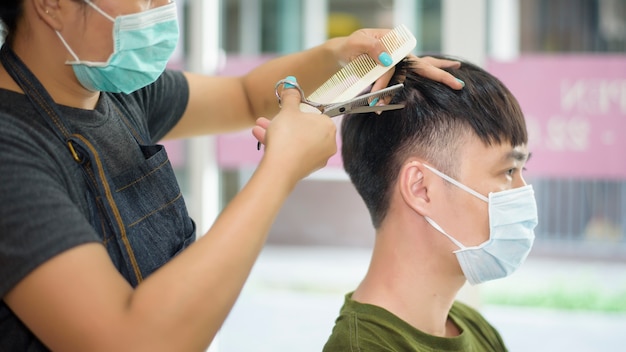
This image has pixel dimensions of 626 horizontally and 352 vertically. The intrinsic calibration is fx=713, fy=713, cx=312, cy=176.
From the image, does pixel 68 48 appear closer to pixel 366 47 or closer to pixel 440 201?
pixel 366 47

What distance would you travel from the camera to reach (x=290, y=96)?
121 cm

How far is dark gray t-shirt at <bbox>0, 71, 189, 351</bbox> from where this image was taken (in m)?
0.98

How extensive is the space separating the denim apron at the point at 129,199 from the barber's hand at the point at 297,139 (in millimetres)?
270

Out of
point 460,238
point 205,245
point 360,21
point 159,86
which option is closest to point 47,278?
point 205,245

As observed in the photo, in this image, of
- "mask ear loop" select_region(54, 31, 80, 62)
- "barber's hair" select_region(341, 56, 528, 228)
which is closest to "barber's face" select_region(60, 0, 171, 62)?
"mask ear loop" select_region(54, 31, 80, 62)

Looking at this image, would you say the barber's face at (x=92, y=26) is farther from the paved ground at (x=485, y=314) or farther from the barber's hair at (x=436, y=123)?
the paved ground at (x=485, y=314)

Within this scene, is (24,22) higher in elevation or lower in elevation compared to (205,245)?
higher

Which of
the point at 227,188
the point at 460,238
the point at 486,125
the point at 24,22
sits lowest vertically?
the point at 227,188

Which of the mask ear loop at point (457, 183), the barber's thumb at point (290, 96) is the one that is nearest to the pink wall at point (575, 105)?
the mask ear loop at point (457, 183)

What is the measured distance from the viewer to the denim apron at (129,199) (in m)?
1.16

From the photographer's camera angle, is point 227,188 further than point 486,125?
Yes

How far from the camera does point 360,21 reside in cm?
356

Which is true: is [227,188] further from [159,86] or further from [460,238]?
[460,238]

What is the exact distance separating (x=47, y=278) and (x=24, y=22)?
470mm
